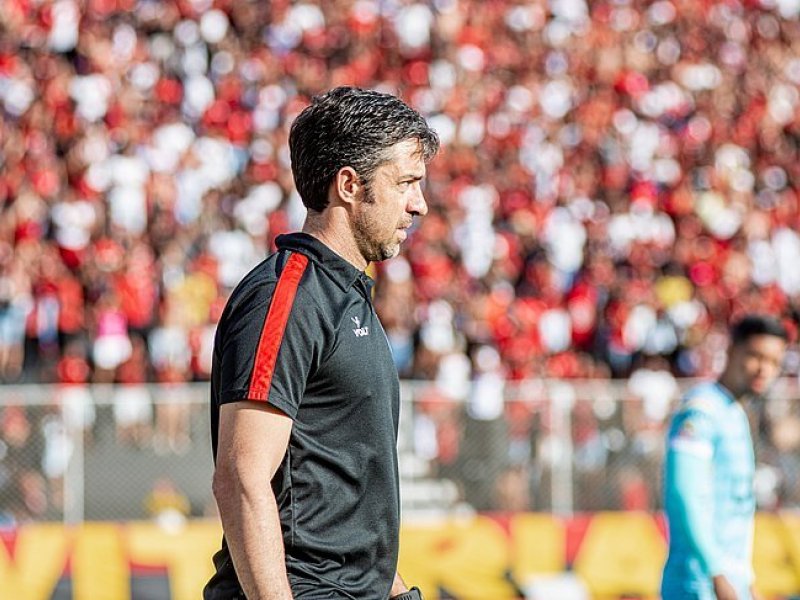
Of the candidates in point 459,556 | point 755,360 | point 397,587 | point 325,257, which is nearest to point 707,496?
point 755,360

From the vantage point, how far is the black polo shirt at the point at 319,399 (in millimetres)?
3318

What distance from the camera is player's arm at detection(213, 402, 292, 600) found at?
322 centimetres

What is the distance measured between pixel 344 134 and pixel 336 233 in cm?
25

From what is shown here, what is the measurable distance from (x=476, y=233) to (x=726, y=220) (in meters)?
3.65

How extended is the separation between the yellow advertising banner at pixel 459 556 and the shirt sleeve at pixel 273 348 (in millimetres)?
8495

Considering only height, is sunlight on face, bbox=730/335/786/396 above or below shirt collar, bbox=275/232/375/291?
below

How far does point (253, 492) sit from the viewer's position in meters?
3.24

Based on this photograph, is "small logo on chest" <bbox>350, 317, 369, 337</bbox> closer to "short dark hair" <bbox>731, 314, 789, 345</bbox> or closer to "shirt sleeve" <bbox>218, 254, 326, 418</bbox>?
"shirt sleeve" <bbox>218, 254, 326, 418</bbox>

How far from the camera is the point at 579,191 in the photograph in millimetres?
18969

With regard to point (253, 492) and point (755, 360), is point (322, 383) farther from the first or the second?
point (755, 360)

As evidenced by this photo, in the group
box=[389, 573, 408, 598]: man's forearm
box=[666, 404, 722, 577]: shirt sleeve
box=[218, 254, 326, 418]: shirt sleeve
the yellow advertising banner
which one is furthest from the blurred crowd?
box=[218, 254, 326, 418]: shirt sleeve

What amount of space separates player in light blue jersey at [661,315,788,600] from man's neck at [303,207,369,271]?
8.54 ft

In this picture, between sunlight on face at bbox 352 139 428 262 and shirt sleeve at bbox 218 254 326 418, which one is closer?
shirt sleeve at bbox 218 254 326 418

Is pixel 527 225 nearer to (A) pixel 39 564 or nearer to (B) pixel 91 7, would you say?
(B) pixel 91 7
